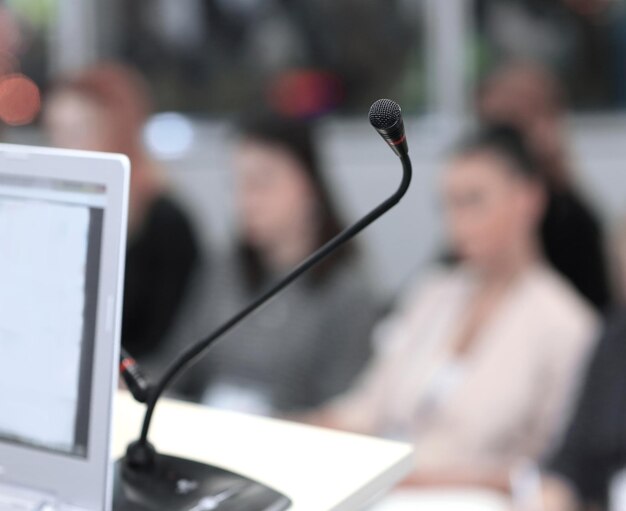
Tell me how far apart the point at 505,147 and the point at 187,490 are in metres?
1.48

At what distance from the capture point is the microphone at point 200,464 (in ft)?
2.80

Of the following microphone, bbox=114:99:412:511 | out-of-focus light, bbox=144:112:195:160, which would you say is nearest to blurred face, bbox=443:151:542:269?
microphone, bbox=114:99:412:511

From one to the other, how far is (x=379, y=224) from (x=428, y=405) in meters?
2.51

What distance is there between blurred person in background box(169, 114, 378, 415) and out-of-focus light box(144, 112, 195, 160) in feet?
7.63

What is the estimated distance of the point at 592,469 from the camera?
1.82m

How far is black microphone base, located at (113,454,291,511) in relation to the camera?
0.90m

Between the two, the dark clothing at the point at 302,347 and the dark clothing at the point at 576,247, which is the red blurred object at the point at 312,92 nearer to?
the dark clothing at the point at 576,247

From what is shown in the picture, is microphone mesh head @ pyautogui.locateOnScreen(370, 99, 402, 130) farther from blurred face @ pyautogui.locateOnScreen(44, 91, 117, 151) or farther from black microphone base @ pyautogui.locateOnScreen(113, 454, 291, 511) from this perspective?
blurred face @ pyautogui.locateOnScreen(44, 91, 117, 151)

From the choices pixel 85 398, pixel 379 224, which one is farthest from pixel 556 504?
pixel 379 224

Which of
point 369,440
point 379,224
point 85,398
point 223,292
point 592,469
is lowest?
point 379,224

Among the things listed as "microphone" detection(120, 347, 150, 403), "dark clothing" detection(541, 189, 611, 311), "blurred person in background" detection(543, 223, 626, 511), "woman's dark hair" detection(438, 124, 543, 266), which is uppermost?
"microphone" detection(120, 347, 150, 403)

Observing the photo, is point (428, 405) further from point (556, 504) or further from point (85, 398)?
point (85, 398)

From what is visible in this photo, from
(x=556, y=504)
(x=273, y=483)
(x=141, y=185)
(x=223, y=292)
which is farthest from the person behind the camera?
(x=141, y=185)

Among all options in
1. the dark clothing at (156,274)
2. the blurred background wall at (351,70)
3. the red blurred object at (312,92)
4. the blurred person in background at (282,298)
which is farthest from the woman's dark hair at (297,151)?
the red blurred object at (312,92)
